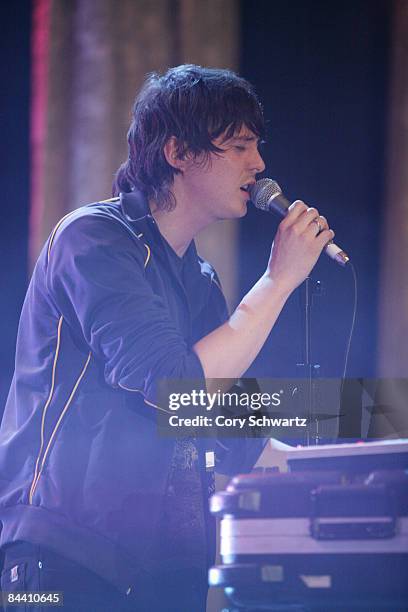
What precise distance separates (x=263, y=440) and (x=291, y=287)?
361 mm

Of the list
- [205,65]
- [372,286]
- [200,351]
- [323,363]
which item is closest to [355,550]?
[200,351]

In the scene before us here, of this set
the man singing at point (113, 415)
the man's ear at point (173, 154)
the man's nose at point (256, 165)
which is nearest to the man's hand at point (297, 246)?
the man singing at point (113, 415)

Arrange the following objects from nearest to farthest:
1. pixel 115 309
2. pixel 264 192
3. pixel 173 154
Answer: pixel 115 309 → pixel 264 192 → pixel 173 154

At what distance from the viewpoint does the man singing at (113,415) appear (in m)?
1.37

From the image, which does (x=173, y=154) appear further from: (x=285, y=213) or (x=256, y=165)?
(x=285, y=213)

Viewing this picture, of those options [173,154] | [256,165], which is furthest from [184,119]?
[256,165]

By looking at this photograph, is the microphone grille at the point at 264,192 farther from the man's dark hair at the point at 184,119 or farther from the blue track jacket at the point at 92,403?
the blue track jacket at the point at 92,403

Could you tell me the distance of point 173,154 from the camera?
1.68 meters

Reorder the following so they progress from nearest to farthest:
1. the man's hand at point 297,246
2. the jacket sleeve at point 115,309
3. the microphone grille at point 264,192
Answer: the jacket sleeve at point 115,309, the man's hand at point 297,246, the microphone grille at point 264,192

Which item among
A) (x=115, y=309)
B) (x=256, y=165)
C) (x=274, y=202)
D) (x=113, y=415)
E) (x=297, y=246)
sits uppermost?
(x=256, y=165)

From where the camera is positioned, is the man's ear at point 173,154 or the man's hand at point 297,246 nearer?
the man's hand at point 297,246

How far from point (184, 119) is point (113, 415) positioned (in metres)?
0.65

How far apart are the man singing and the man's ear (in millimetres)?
172

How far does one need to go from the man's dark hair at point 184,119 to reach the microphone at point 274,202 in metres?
0.14
